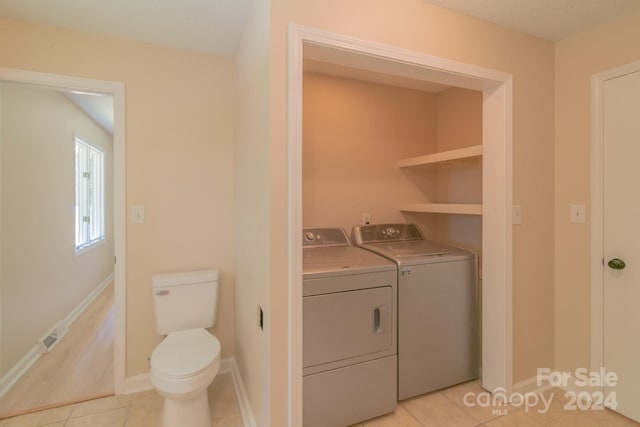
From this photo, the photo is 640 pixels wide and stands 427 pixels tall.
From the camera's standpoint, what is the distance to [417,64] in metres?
1.57

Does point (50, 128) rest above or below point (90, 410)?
above

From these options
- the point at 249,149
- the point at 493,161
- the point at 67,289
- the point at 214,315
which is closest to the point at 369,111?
the point at 493,161

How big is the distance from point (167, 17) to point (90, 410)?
2468 millimetres

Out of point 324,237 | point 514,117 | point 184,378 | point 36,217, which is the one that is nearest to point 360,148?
point 324,237

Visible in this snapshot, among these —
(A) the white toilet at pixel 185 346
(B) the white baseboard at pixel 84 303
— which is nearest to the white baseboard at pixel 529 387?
(A) the white toilet at pixel 185 346

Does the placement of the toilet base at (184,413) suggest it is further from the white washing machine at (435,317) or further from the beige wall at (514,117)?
the white washing machine at (435,317)

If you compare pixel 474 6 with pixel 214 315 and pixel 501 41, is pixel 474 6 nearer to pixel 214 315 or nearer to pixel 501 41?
pixel 501 41

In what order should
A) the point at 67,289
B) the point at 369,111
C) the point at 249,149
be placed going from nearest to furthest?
1. the point at 249,149
2. the point at 369,111
3. the point at 67,289

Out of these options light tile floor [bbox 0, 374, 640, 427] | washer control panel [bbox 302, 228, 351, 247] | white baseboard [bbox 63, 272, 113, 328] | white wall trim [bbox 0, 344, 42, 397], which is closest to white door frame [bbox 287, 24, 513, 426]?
light tile floor [bbox 0, 374, 640, 427]

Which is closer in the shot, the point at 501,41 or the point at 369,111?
the point at 501,41

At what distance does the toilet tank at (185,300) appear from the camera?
1.97 metres

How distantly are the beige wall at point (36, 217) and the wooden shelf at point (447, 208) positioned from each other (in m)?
3.07

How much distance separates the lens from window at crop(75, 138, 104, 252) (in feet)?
11.7

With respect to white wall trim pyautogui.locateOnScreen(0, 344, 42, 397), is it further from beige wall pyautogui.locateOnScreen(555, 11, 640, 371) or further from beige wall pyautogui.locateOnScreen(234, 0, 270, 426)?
beige wall pyautogui.locateOnScreen(555, 11, 640, 371)
